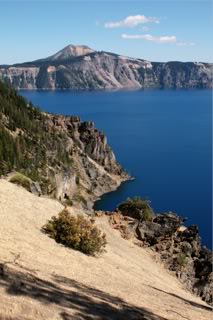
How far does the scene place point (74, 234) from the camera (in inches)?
1117

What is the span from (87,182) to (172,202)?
Answer: 29681 millimetres

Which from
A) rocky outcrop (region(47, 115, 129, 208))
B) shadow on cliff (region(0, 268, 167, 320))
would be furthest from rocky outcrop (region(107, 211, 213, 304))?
rocky outcrop (region(47, 115, 129, 208))

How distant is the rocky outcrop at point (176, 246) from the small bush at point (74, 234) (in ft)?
35.7

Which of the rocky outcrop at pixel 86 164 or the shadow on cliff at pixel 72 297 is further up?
the shadow on cliff at pixel 72 297

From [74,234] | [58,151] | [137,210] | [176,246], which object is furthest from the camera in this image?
[58,151]

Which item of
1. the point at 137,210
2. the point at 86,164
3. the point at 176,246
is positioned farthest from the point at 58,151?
the point at 176,246

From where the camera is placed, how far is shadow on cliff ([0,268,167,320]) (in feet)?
52.3

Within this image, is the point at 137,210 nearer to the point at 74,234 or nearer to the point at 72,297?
the point at 74,234

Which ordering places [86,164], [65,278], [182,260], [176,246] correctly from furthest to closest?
[86,164]
[176,246]
[182,260]
[65,278]

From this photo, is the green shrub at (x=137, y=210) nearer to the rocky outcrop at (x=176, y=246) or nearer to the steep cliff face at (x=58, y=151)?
the rocky outcrop at (x=176, y=246)

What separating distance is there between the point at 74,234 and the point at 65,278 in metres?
7.48

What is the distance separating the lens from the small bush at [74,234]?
92.5 feet

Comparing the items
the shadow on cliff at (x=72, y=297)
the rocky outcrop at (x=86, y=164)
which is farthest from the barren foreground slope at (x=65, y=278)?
the rocky outcrop at (x=86, y=164)

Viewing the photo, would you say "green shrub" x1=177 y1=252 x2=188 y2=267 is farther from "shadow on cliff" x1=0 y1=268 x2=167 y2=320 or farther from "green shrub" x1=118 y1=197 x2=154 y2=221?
"shadow on cliff" x1=0 y1=268 x2=167 y2=320
